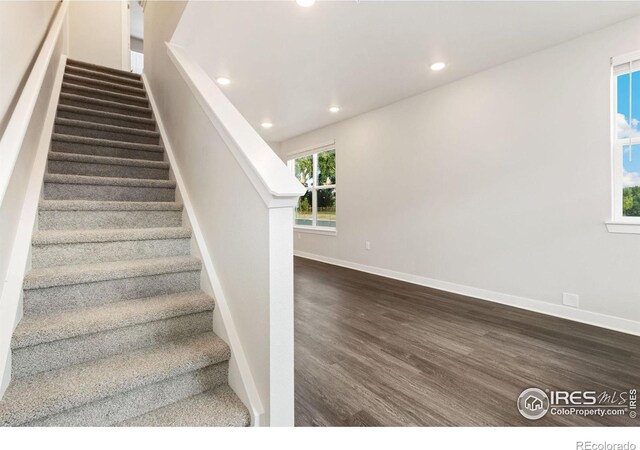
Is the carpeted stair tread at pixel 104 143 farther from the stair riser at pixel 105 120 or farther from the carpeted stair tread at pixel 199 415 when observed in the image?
the carpeted stair tread at pixel 199 415

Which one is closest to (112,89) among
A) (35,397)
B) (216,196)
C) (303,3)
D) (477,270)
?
(303,3)

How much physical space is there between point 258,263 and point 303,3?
200cm

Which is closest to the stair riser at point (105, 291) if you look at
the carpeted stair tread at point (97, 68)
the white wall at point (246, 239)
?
the white wall at point (246, 239)

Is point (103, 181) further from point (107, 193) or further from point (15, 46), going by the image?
point (15, 46)

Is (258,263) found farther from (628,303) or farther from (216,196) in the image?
(628,303)

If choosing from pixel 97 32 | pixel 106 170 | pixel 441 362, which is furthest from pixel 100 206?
pixel 97 32

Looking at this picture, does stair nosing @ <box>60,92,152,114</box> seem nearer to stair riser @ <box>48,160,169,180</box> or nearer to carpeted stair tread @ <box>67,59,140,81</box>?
carpeted stair tread @ <box>67,59,140,81</box>

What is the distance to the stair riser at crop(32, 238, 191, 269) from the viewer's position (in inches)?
59.4

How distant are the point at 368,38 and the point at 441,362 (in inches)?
104

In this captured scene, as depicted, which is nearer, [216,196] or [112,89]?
[216,196]

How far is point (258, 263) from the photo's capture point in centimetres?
118

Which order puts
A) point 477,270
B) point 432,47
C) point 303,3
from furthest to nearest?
Answer: point 477,270 → point 432,47 → point 303,3

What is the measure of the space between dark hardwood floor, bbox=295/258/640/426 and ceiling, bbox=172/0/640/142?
2494 millimetres

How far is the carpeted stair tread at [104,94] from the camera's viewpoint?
2910 millimetres
